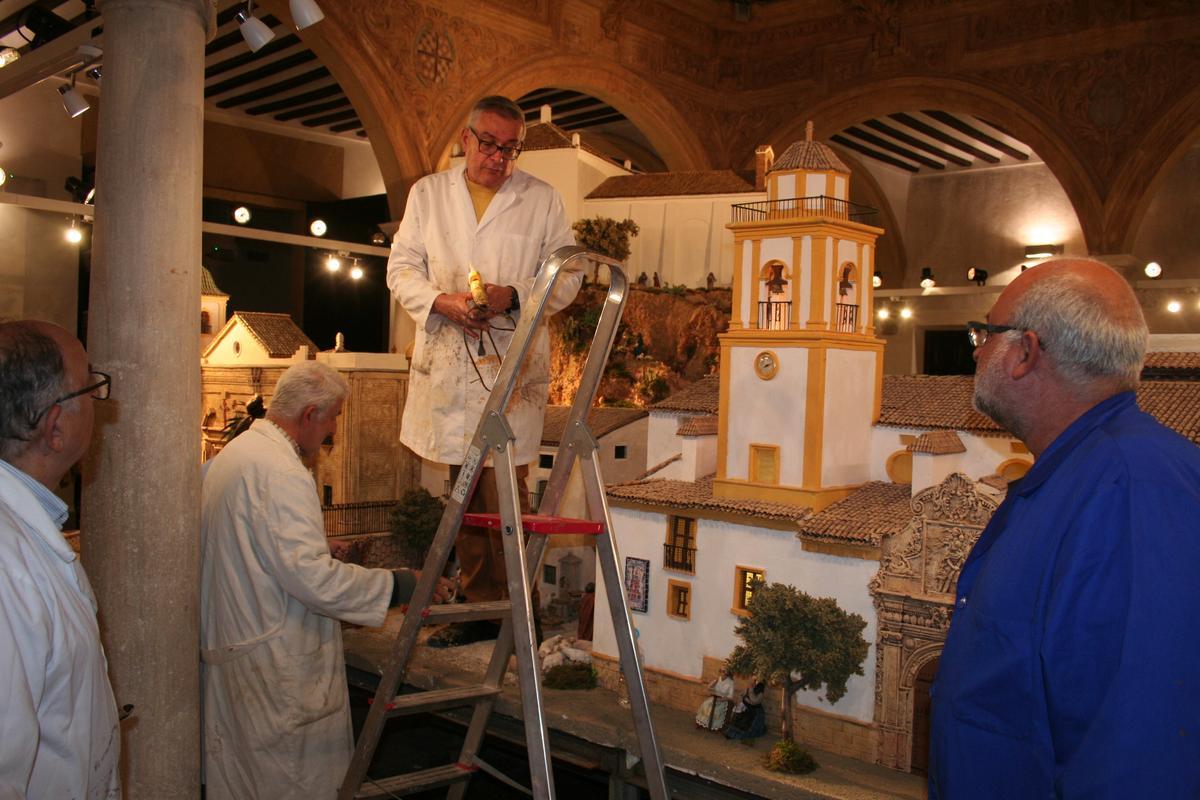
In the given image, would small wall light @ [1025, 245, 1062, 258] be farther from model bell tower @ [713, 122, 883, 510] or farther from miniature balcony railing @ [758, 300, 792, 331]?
miniature balcony railing @ [758, 300, 792, 331]

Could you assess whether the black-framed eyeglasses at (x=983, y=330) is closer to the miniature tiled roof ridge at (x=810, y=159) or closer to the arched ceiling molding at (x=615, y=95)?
the miniature tiled roof ridge at (x=810, y=159)

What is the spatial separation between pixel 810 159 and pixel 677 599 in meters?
3.75

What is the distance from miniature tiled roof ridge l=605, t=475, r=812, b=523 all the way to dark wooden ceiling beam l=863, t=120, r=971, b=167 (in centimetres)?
1407

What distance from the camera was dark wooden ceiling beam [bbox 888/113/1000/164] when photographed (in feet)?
67.2

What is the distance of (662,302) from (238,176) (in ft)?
31.1

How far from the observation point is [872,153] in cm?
2320

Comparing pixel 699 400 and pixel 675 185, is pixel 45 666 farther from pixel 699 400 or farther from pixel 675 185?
pixel 675 185

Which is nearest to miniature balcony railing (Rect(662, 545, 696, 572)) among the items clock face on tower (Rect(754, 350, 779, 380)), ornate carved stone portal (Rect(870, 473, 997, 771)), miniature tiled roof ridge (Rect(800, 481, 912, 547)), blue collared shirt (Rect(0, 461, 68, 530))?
miniature tiled roof ridge (Rect(800, 481, 912, 547))

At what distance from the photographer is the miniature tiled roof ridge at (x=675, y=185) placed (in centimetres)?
1720

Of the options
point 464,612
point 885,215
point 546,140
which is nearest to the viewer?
point 464,612

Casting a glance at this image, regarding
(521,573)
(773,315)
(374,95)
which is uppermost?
(374,95)

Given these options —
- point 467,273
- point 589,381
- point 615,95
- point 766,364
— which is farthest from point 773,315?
point 615,95

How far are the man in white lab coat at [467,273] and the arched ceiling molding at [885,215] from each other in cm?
1942

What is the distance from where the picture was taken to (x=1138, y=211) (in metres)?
15.1
